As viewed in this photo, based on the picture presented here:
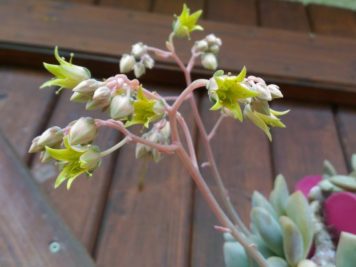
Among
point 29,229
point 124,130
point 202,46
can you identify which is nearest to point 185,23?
point 202,46

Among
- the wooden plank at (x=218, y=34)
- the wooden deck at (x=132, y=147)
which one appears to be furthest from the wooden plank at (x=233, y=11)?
the wooden plank at (x=218, y=34)

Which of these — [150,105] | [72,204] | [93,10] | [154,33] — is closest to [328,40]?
[154,33]

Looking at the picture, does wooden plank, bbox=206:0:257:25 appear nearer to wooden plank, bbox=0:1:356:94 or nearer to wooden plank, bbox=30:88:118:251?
wooden plank, bbox=0:1:356:94

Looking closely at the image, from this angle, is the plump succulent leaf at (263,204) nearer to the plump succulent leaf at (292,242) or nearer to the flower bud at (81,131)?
the plump succulent leaf at (292,242)

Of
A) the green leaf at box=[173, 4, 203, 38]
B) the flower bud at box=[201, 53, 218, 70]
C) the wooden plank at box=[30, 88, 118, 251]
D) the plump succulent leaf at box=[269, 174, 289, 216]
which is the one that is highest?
the green leaf at box=[173, 4, 203, 38]

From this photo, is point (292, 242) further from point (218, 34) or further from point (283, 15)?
point (283, 15)

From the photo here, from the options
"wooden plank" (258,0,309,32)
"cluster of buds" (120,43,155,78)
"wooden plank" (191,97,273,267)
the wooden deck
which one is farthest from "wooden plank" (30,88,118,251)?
"wooden plank" (258,0,309,32)
